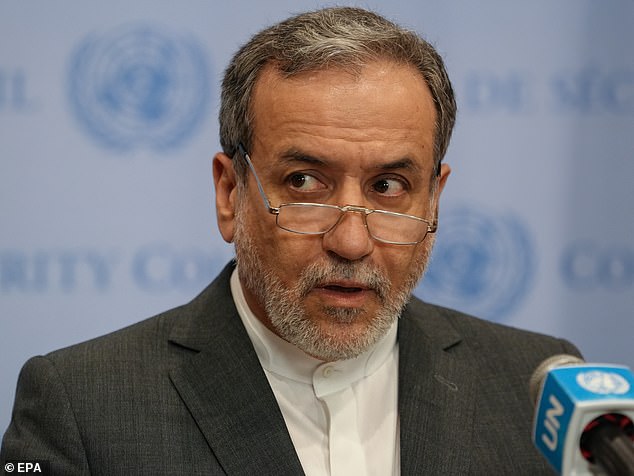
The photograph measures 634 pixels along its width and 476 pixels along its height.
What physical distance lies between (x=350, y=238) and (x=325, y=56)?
1.62ft

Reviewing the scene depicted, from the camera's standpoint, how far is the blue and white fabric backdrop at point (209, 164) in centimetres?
354

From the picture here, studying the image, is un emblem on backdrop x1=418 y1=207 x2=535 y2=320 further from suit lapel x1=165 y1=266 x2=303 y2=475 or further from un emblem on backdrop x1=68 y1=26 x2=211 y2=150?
suit lapel x1=165 y1=266 x2=303 y2=475

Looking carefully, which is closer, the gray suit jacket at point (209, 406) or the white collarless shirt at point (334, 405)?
the gray suit jacket at point (209, 406)

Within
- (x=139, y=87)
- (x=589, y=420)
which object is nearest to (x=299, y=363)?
(x=589, y=420)

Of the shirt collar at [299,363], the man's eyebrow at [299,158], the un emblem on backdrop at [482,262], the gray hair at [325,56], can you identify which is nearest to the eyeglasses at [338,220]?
Answer: the man's eyebrow at [299,158]

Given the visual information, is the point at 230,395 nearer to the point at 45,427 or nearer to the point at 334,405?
the point at 334,405

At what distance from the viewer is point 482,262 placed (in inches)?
155

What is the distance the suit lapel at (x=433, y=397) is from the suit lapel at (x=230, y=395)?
13.4 inches

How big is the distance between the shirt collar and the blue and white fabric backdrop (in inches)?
41.4

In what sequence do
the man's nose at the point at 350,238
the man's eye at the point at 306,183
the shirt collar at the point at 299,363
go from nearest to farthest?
the man's nose at the point at 350,238 → the man's eye at the point at 306,183 → the shirt collar at the point at 299,363

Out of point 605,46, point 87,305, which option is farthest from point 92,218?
point 605,46

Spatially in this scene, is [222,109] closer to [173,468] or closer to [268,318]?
[268,318]

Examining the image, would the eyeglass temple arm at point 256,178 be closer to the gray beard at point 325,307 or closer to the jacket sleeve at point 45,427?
the gray beard at point 325,307

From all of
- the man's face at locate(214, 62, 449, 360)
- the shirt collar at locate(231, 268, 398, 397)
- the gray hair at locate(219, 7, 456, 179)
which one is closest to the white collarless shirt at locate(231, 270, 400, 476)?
the shirt collar at locate(231, 268, 398, 397)
